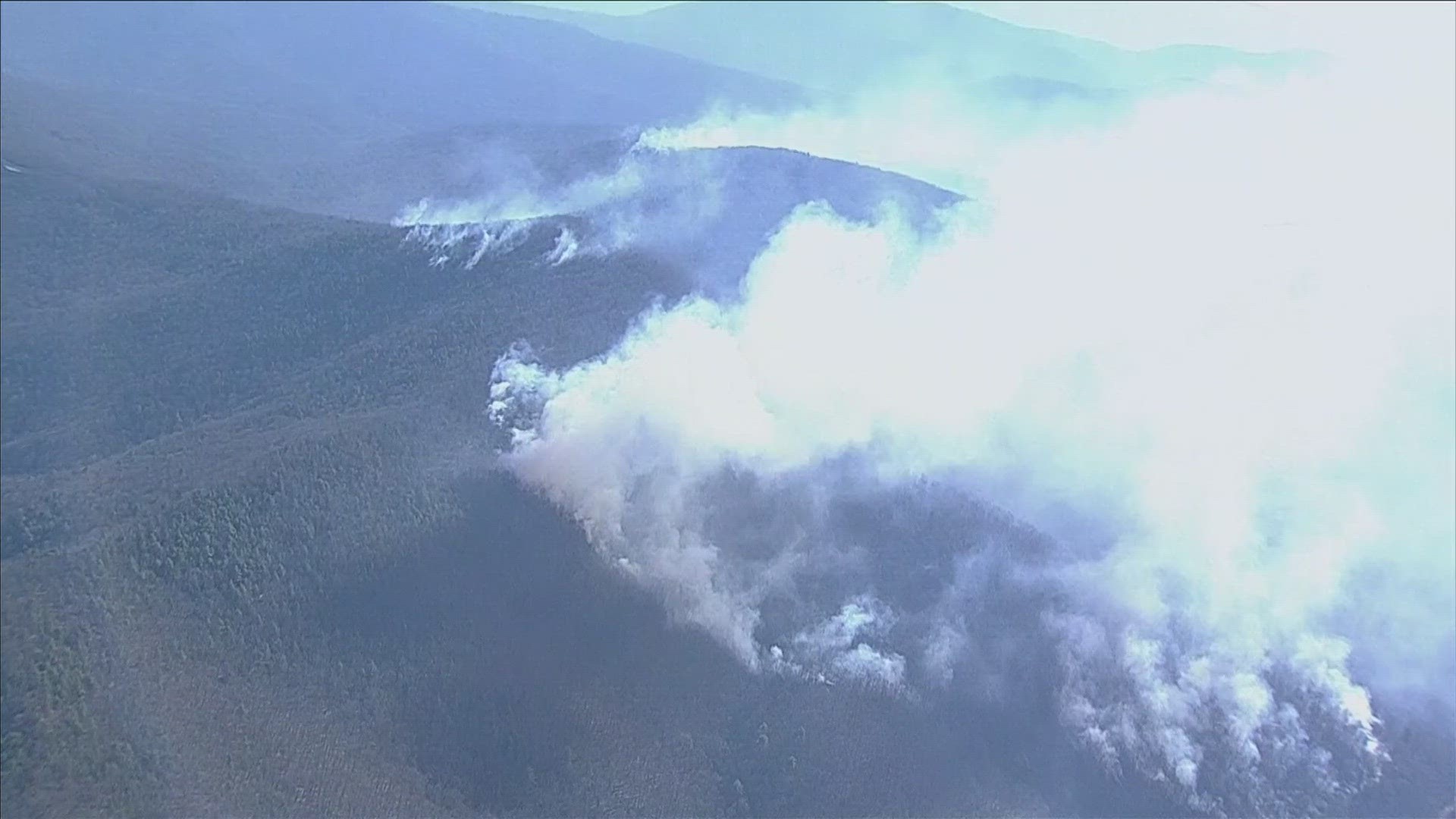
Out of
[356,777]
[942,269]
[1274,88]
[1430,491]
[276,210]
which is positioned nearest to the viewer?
[356,777]

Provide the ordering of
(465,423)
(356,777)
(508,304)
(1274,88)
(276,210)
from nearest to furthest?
(356,777) < (465,423) < (508,304) < (276,210) < (1274,88)

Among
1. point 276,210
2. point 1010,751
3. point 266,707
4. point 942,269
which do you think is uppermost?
point 942,269

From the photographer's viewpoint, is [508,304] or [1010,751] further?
[508,304]

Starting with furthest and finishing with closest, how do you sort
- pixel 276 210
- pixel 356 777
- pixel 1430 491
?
pixel 276 210 < pixel 1430 491 < pixel 356 777

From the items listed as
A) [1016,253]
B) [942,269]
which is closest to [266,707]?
[942,269]

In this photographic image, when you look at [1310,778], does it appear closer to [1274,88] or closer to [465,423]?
[465,423]

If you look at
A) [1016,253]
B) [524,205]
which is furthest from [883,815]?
[524,205]

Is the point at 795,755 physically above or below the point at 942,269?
below

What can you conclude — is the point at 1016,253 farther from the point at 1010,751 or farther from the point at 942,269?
the point at 1010,751

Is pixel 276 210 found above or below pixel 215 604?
below
